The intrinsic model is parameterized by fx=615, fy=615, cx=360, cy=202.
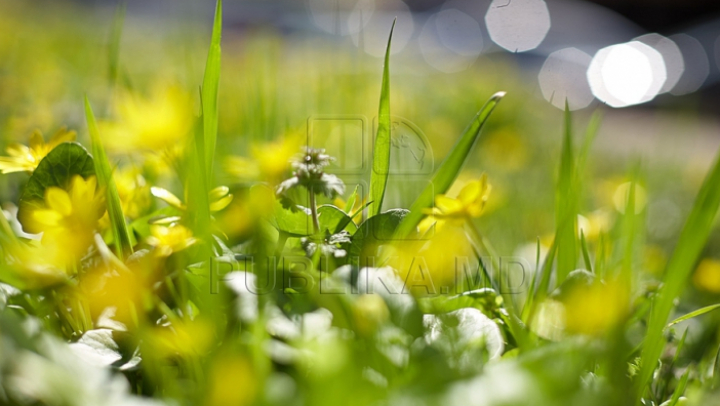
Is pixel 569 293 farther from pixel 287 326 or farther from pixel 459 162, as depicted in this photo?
pixel 287 326

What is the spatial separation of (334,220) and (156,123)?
27cm

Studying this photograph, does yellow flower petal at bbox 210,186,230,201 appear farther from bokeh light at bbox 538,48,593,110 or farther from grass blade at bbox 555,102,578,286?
bokeh light at bbox 538,48,593,110

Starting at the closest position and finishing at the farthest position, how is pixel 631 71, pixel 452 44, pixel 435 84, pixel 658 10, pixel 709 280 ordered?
pixel 709 280 < pixel 435 84 < pixel 452 44 < pixel 631 71 < pixel 658 10

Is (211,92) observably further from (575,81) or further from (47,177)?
(575,81)

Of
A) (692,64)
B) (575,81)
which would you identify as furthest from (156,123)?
(692,64)

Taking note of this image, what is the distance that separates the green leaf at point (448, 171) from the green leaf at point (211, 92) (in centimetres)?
21

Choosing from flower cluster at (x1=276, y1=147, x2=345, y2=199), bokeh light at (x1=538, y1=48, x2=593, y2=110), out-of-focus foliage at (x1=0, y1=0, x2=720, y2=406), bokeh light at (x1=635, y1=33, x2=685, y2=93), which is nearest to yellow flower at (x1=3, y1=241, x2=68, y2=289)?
out-of-focus foliage at (x1=0, y1=0, x2=720, y2=406)

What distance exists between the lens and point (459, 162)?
667mm

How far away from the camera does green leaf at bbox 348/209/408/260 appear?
0.60 metres

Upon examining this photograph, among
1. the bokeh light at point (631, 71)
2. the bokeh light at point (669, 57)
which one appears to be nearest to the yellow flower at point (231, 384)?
the bokeh light at point (631, 71)

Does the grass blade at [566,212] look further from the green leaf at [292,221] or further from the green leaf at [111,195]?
the green leaf at [111,195]

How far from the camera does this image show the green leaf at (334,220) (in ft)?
2.08

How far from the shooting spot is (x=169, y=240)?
22.6 inches

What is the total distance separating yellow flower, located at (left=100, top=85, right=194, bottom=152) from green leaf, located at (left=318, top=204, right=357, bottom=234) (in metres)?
0.20
